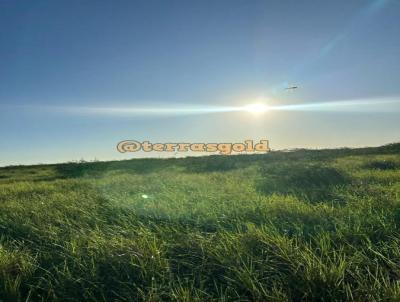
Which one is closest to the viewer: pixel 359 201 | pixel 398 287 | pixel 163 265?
pixel 398 287

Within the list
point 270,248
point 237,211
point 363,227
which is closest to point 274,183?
point 237,211

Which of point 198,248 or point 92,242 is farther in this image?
point 92,242

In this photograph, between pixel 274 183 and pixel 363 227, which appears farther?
pixel 274 183

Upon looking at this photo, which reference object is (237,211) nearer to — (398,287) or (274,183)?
(398,287)

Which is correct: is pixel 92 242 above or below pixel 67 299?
above

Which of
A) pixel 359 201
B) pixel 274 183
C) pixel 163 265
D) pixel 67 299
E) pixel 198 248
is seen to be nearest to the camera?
pixel 67 299

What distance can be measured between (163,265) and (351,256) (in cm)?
178

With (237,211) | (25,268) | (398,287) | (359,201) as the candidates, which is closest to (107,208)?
(237,211)

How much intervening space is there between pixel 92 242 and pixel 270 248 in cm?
195

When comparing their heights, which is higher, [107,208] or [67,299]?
[107,208]

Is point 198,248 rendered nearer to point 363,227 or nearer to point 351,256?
point 351,256

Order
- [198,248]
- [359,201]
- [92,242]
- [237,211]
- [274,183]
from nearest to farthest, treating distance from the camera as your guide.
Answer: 1. [198,248]
2. [92,242]
3. [237,211]
4. [359,201]
5. [274,183]

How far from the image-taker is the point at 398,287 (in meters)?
3.39

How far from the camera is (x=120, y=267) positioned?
4.30 metres
